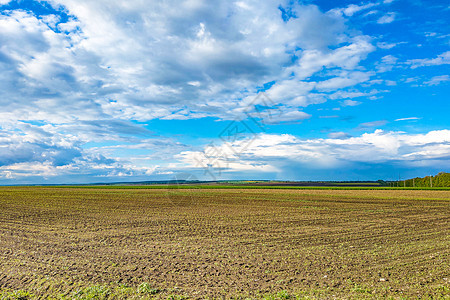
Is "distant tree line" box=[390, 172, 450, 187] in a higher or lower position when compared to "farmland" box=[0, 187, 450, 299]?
higher

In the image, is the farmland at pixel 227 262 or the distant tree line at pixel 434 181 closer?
the farmland at pixel 227 262

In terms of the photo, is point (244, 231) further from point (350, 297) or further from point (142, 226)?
point (350, 297)

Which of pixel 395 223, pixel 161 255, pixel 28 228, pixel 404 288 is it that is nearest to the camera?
pixel 404 288

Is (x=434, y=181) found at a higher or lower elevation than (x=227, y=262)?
higher

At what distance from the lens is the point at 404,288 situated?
8.30 meters

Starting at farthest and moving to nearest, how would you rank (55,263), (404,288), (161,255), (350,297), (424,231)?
(424,231)
(161,255)
(55,263)
(404,288)
(350,297)

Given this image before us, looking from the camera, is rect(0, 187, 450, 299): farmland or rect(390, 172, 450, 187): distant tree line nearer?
rect(0, 187, 450, 299): farmland

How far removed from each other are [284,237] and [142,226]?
9.67 metres

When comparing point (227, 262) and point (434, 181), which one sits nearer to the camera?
point (227, 262)

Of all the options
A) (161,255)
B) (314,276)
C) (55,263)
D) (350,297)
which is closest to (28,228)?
(55,263)

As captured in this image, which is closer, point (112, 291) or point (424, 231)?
point (112, 291)

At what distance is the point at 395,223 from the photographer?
20.9m

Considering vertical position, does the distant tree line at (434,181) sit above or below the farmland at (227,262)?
above

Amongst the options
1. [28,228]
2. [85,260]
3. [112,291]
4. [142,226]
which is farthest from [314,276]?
[28,228]
